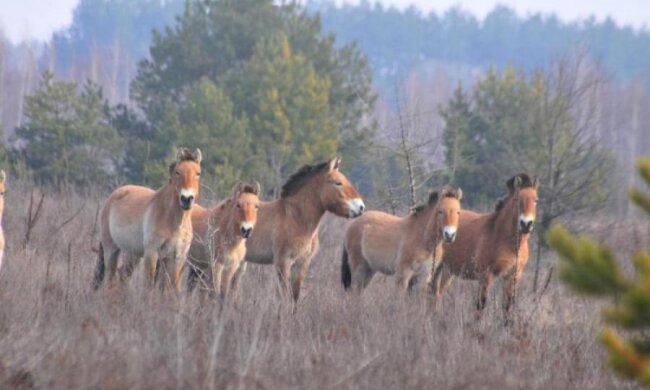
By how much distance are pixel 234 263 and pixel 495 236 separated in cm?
333

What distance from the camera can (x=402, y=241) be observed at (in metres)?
15.5

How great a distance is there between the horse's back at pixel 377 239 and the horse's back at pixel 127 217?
287 centimetres

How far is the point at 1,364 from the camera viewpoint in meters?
8.24

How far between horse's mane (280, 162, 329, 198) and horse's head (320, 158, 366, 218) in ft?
0.43

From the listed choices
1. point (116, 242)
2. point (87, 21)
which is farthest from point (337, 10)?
point (116, 242)

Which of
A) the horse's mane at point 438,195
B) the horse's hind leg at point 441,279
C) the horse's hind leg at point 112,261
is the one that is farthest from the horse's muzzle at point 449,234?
the horse's hind leg at point 112,261

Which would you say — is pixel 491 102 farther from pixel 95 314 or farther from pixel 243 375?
pixel 243 375

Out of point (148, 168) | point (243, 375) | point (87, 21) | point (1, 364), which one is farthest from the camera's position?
point (87, 21)

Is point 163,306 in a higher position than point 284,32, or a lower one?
lower

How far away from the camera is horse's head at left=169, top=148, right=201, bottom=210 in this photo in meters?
13.6

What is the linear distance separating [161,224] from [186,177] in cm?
80

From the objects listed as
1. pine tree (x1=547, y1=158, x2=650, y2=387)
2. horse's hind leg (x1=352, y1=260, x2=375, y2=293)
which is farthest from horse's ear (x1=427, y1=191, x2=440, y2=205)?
pine tree (x1=547, y1=158, x2=650, y2=387)

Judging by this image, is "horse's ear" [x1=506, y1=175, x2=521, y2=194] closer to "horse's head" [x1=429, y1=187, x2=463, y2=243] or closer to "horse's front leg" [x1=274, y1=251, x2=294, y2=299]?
"horse's head" [x1=429, y1=187, x2=463, y2=243]

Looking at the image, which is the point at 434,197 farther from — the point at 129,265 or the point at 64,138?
the point at 64,138
